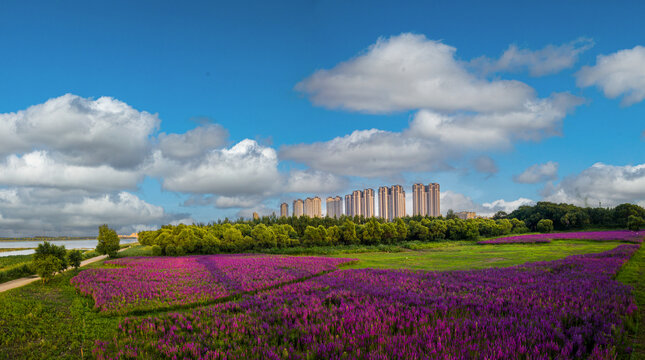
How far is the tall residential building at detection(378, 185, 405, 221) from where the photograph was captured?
465 feet

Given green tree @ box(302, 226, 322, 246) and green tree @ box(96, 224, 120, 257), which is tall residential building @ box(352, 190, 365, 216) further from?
green tree @ box(96, 224, 120, 257)

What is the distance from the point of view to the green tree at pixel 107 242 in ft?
145

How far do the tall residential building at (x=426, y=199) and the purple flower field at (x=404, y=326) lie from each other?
130 meters

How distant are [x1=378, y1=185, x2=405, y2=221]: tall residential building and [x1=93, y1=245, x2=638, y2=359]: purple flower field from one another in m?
130

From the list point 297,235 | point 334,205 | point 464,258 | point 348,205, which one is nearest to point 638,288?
point 464,258

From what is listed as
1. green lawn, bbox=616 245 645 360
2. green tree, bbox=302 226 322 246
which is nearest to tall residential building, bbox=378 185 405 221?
green tree, bbox=302 226 322 246

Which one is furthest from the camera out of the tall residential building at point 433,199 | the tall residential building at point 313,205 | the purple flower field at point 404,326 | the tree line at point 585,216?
the tall residential building at point 313,205

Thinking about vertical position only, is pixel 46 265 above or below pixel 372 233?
above

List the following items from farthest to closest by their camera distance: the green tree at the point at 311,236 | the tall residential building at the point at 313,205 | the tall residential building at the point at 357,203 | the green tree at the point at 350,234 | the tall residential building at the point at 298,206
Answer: the tall residential building at the point at 298,206
the tall residential building at the point at 313,205
the tall residential building at the point at 357,203
the green tree at the point at 350,234
the green tree at the point at 311,236

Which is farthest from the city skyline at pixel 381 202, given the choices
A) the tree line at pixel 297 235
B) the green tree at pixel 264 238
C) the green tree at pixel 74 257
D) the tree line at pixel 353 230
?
the green tree at pixel 74 257

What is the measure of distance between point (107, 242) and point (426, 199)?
12056cm

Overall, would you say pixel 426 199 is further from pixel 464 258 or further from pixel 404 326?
pixel 404 326

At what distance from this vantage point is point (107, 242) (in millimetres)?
44250

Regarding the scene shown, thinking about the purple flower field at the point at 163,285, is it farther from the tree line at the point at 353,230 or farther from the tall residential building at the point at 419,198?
the tall residential building at the point at 419,198
